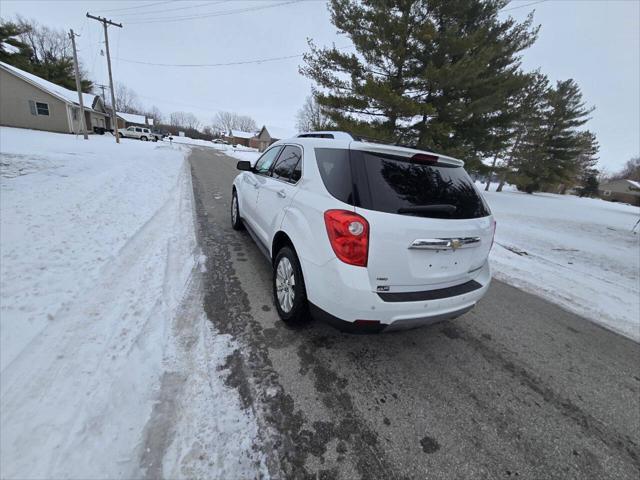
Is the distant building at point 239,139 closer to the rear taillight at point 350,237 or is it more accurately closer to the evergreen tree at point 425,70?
the evergreen tree at point 425,70

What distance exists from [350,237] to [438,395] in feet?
4.77

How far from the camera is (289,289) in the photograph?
8.98ft

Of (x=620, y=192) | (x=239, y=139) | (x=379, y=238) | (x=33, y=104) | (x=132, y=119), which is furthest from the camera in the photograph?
(x=239, y=139)

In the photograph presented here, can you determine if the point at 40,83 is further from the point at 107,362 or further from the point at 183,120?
the point at 183,120

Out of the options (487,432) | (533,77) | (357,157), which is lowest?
(487,432)

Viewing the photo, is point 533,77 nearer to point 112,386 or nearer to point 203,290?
point 203,290

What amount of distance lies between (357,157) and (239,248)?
→ 298 cm

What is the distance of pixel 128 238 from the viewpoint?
434cm

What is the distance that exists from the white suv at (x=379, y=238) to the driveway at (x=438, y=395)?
0.50 m

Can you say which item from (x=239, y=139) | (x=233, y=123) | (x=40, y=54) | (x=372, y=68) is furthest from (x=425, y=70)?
(x=233, y=123)

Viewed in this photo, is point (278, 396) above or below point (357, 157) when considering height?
below

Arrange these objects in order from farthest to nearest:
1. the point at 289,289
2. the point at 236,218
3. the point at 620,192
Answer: the point at 620,192
the point at 236,218
the point at 289,289

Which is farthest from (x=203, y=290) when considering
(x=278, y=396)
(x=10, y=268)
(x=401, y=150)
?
(x=401, y=150)

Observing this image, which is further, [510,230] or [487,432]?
[510,230]
